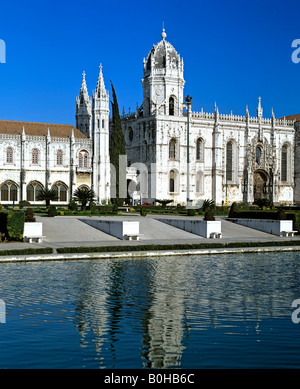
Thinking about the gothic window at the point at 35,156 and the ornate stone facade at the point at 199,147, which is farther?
the ornate stone facade at the point at 199,147

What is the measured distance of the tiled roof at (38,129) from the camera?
60906 mm

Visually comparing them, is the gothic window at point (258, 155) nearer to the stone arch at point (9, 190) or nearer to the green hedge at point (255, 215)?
the stone arch at point (9, 190)

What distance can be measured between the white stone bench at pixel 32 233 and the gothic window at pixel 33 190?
3458cm

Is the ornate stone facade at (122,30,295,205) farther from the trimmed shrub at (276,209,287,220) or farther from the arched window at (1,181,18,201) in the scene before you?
the trimmed shrub at (276,209,287,220)

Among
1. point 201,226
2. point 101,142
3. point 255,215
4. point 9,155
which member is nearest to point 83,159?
point 101,142

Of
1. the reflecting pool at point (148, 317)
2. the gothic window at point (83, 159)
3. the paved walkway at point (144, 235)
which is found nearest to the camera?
the reflecting pool at point (148, 317)

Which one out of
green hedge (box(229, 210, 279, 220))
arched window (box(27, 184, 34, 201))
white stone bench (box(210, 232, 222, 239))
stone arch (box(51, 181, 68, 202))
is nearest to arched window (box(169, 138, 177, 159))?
stone arch (box(51, 181, 68, 202))

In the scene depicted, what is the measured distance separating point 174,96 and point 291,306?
5542cm

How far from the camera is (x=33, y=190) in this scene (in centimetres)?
6038

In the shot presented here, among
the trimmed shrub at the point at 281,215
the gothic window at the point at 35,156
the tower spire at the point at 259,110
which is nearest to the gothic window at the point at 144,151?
the gothic window at the point at 35,156

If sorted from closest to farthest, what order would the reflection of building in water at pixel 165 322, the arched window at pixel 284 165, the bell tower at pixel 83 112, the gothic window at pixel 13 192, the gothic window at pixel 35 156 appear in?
1. the reflection of building in water at pixel 165 322
2. the gothic window at pixel 13 192
3. the gothic window at pixel 35 156
4. the bell tower at pixel 83 112
5. the arched window at pixel 284 165

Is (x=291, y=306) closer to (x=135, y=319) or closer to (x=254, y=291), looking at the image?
(x=254, y=291)

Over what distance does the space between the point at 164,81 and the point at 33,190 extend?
63.5 ft
